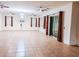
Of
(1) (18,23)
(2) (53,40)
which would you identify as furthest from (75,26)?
(1) (18,23)

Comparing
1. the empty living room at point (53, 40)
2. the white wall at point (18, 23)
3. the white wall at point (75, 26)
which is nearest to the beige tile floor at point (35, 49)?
the empty living room at point (53, 40)

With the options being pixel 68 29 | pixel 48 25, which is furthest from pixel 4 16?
pixel 68 29

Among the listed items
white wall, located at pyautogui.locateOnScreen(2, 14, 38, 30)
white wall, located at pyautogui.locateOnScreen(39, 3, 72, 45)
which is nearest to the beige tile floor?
white wall, located at pyautogui.locateOnScreen(39, 3, 72, 45)

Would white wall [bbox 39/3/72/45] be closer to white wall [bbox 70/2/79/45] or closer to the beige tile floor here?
white wall [bbox 70/2/79/45]

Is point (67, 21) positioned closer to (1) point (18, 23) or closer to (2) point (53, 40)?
(2) point (53, 40)

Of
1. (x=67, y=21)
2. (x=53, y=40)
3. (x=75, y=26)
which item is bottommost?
(x=53, y=40)

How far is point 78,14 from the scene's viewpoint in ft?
25.6

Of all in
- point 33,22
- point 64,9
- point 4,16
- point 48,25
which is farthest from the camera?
point 33,22

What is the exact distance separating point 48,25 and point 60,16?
163 inches

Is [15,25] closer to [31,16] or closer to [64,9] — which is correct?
[31,16]

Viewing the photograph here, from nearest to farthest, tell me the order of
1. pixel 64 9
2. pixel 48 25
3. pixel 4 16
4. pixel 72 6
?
pixel 72 6
pixel 64 9
pixel 48 25
pixel 4 16

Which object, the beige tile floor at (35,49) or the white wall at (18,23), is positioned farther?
the white wall at (18,23)

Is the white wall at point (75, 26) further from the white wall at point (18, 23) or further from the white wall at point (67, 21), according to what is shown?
the white wall at point (18, 23)

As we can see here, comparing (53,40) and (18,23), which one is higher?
(18,23)
